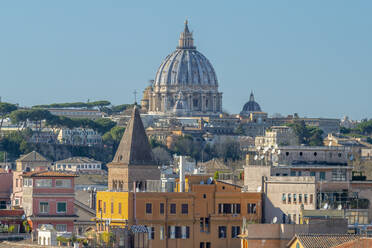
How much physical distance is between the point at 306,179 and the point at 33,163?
38.7m

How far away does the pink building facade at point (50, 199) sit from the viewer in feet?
199

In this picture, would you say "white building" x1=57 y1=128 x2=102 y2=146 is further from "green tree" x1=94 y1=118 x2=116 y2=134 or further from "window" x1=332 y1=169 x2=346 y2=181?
"window" x1=332 y1=169 x2=346 y2=181

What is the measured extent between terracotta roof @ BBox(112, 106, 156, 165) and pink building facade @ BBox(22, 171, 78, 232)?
3449 mm

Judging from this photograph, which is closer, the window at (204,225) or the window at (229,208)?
the window at (204,225)

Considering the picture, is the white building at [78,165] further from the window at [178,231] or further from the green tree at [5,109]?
the window at [178,231]

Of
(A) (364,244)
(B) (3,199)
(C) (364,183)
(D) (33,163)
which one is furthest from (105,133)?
(A) (364,244)

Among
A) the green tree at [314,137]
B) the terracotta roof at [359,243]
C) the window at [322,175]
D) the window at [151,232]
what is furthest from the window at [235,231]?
the green tree at [314,137]

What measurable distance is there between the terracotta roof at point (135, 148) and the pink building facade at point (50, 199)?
136 inches

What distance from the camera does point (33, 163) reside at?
9281 cm

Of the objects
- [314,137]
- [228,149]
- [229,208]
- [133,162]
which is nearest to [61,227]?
[133,162]

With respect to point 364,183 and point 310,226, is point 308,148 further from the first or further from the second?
point 310,226

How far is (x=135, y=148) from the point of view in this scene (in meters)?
65.4

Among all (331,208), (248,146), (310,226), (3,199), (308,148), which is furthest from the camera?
(248,146)

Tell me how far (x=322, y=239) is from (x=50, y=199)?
52.9ft
